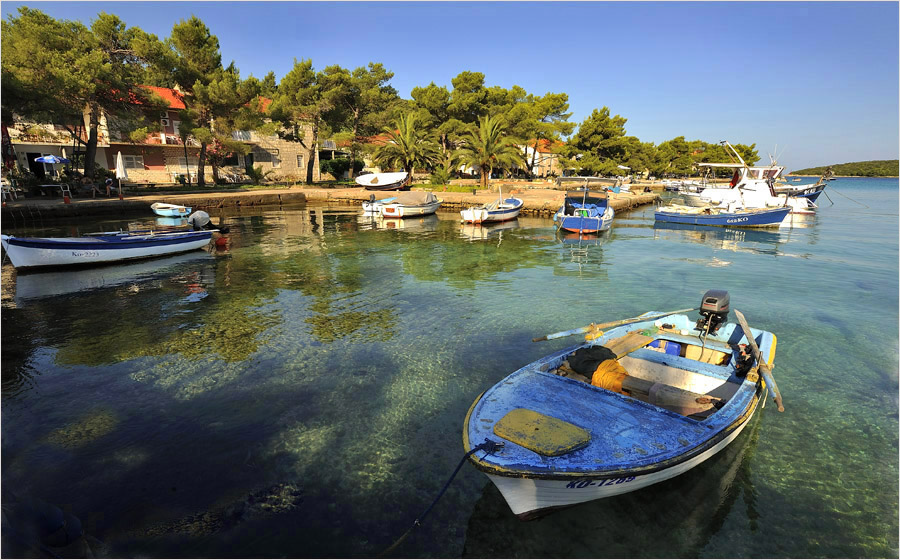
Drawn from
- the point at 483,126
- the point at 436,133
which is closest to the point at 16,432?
the point at 483,126

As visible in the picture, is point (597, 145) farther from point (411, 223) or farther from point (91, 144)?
point (91, 144)

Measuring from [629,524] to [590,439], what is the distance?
1.41 m

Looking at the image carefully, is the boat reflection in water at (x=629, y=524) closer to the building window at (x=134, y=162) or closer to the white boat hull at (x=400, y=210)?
the white boat hull at (x=400, y=210)

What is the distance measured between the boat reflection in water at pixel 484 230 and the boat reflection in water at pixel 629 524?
73.5 feet

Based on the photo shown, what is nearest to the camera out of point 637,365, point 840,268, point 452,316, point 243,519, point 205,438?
point 243,519

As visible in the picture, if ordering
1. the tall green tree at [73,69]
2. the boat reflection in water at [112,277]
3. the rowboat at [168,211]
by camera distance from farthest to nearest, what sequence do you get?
1. the rowboat at [168,211]
2. the tall green tree at [73,69]
3. the boat reflection in water at [112,277]

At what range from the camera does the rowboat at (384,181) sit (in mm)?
47750

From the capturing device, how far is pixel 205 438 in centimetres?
675

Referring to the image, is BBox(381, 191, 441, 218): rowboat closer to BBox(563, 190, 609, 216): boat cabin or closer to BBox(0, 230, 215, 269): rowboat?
BBox(563, 190, 609, 216): boat cabin

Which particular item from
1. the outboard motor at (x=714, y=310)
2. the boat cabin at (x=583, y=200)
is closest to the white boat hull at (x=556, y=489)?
the outboard motor at (x=714, y=310)

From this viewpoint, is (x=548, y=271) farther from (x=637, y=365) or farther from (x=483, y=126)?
(x=483, y=126)

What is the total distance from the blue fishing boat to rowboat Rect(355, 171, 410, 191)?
22732 millimetres

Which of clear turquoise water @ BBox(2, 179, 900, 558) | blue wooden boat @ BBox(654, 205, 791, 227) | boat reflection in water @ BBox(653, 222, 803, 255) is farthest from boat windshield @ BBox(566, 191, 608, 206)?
clear turquoise water @ BBox(2, 179, 900, 558)

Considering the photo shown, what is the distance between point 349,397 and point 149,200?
36830mm
